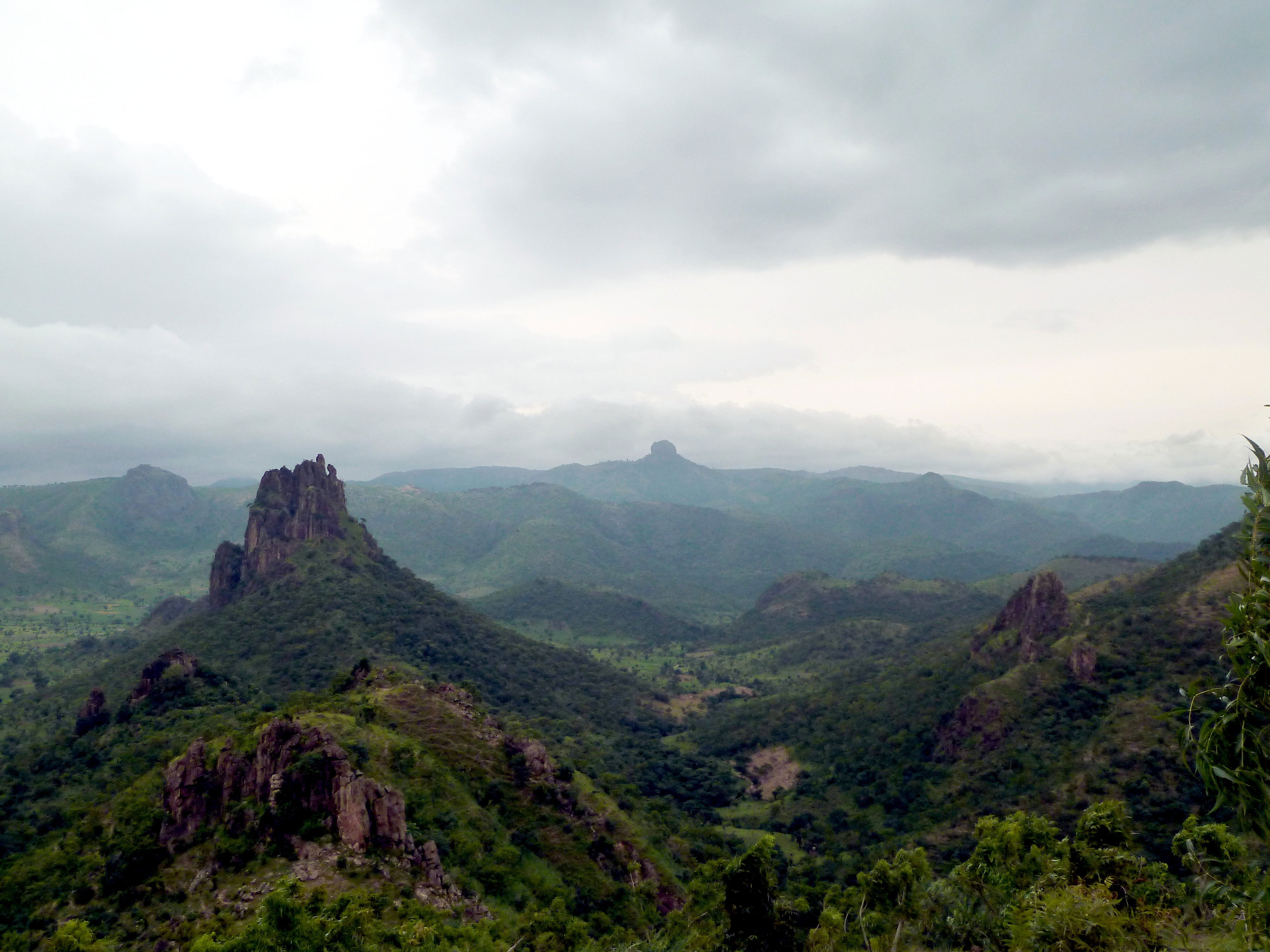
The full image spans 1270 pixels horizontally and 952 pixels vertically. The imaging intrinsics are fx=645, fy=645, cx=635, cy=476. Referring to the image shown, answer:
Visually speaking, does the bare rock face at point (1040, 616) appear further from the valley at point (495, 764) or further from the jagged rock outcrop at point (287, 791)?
the jagged rock outcrop at point (287, 791)

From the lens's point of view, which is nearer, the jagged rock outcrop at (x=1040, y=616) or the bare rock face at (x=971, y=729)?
the bare rock face at (x=971, y=729)

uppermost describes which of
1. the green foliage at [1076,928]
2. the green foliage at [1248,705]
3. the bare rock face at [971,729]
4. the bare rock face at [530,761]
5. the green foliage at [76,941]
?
the green foliage at [1248,705]

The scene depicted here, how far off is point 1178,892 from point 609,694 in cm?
14174

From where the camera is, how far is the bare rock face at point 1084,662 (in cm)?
9462

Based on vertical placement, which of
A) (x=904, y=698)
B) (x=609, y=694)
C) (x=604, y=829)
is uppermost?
(x=604, y=829)

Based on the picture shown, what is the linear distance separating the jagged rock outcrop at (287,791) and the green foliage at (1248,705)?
174 ft

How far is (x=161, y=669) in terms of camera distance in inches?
3364

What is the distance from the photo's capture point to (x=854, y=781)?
359ft

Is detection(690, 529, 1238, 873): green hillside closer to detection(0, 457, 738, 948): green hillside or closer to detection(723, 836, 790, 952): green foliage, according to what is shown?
detection(0, 457, 738, 948): green hillside

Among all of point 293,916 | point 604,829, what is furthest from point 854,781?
point 293,916

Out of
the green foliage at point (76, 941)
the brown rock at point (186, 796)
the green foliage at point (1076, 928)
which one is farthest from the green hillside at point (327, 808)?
the green foliage at point (1076, 928)

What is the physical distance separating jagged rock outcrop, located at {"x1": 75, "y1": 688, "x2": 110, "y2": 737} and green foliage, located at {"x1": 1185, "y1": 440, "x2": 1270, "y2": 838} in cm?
10573

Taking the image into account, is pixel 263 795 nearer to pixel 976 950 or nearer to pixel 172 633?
pixel 976 950

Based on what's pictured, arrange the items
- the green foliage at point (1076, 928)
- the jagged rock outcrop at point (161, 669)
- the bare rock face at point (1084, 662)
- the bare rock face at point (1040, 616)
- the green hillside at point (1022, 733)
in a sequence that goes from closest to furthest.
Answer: the green foliage at point (1076, 928) < the green hillside at point (1022, 733) < the jagged rock outcrop at point (161, 669) < the bare rock face at point (1084, 662) < the bare rock face at point (1040, 616)
